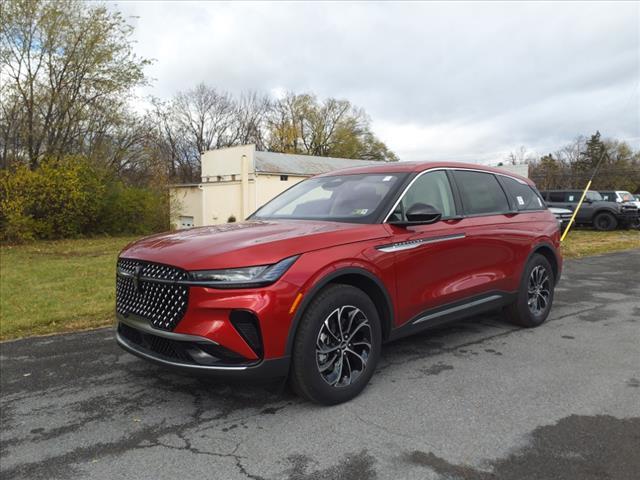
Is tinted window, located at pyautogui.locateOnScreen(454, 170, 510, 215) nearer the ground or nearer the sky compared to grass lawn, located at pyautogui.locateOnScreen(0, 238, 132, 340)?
nearer the sky

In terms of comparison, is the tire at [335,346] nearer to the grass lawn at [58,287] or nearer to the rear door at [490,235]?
the rear door at [490,235]

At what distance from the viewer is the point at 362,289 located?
3.76 metres

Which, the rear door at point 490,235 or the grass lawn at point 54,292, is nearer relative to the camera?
the rear door at point 490,235

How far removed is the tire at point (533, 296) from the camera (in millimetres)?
5391

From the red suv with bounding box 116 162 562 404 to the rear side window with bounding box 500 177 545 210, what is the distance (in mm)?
432

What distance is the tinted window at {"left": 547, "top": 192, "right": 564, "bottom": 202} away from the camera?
24.3 metres

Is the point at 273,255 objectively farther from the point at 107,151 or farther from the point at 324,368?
Result: the point at 107,151

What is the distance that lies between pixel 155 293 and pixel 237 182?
90.2 feet

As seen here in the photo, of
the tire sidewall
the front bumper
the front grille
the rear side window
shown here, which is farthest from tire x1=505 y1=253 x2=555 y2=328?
the front grille

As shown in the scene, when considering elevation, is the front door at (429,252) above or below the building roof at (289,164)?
below

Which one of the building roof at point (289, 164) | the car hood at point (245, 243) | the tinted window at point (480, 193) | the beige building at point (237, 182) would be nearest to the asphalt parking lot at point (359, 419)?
the car hood at point (245, 243)

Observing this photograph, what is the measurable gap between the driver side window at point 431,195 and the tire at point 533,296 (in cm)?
143

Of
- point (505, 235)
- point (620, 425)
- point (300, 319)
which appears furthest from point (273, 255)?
point (505, 235)

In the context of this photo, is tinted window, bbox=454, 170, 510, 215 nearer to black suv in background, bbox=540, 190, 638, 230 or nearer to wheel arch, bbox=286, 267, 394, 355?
wheel arch, bbox=286, 267, 394, 355
